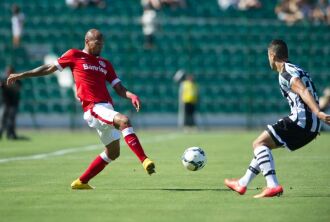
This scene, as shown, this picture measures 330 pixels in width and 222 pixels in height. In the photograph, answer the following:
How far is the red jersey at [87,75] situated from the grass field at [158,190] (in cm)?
139

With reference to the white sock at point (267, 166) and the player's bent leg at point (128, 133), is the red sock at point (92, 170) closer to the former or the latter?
the player's bent leg at point (128, 133)

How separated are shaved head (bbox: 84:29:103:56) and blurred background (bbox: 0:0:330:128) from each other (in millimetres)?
22950

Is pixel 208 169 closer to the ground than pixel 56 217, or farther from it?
closer to the ground

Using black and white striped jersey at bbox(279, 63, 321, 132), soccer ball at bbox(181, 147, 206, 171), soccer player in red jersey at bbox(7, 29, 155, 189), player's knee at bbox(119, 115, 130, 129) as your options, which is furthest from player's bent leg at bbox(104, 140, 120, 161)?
black and white striped jersey at bbox(279, 63, 321, 132)

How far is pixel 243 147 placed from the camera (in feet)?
75.7

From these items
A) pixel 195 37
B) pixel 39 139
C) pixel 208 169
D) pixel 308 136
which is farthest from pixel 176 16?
pixel 308 136

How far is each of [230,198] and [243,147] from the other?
40.0 feet

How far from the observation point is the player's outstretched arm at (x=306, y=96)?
10.2 m

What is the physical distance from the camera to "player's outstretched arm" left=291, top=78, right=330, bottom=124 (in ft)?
33.6

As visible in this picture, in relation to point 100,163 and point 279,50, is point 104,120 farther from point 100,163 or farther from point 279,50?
point 279,50

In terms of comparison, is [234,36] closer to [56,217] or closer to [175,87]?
[175,87]

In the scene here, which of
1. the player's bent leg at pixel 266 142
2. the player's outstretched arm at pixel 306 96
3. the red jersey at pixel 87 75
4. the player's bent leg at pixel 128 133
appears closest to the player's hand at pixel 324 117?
the player's outstretched arm at pixel 306 96

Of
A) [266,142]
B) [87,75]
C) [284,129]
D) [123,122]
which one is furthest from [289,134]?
[87,75]

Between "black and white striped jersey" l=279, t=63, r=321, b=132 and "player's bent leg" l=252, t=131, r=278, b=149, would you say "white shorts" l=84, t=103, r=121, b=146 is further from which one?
"black and white striped jersey" l=279, t=63, r=321, b=132
